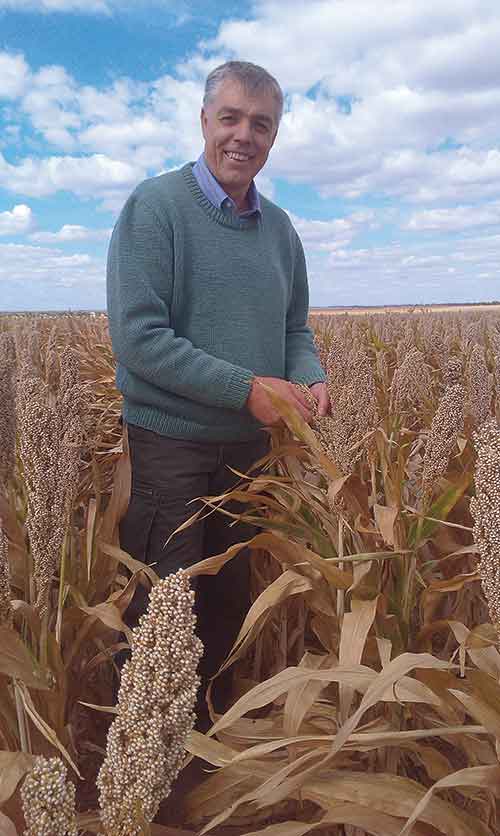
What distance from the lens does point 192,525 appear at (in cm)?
267

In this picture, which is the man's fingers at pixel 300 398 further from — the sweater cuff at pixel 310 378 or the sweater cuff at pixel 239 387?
the sweater cuff at pixel 310 378

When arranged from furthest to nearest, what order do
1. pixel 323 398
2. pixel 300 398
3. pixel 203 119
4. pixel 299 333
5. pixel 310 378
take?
pixel 299 333
pixel 310 378
pixel 203 119
pixel 323 398
pixel 300 398

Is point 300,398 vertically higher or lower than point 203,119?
lower

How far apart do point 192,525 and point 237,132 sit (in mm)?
1496

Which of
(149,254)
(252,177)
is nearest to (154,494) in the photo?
(149,254)

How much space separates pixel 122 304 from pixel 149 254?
0.67 feet

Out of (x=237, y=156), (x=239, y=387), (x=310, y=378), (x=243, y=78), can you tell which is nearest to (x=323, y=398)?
(x=239, y=387)

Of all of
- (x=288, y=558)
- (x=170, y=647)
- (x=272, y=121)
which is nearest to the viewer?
(x=170, y=647)

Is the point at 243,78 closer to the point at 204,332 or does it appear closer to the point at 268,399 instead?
the point at 204,332

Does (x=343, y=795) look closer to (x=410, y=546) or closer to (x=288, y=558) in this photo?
(x=288, y=558)

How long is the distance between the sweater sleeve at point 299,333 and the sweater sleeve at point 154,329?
630mm

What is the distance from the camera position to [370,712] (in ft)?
6.47

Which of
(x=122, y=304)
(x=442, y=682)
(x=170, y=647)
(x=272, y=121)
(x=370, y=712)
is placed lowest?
(x=370, y=712)

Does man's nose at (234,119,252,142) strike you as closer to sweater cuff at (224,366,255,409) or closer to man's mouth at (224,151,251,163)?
man's mouth at (224,151,251,163)
